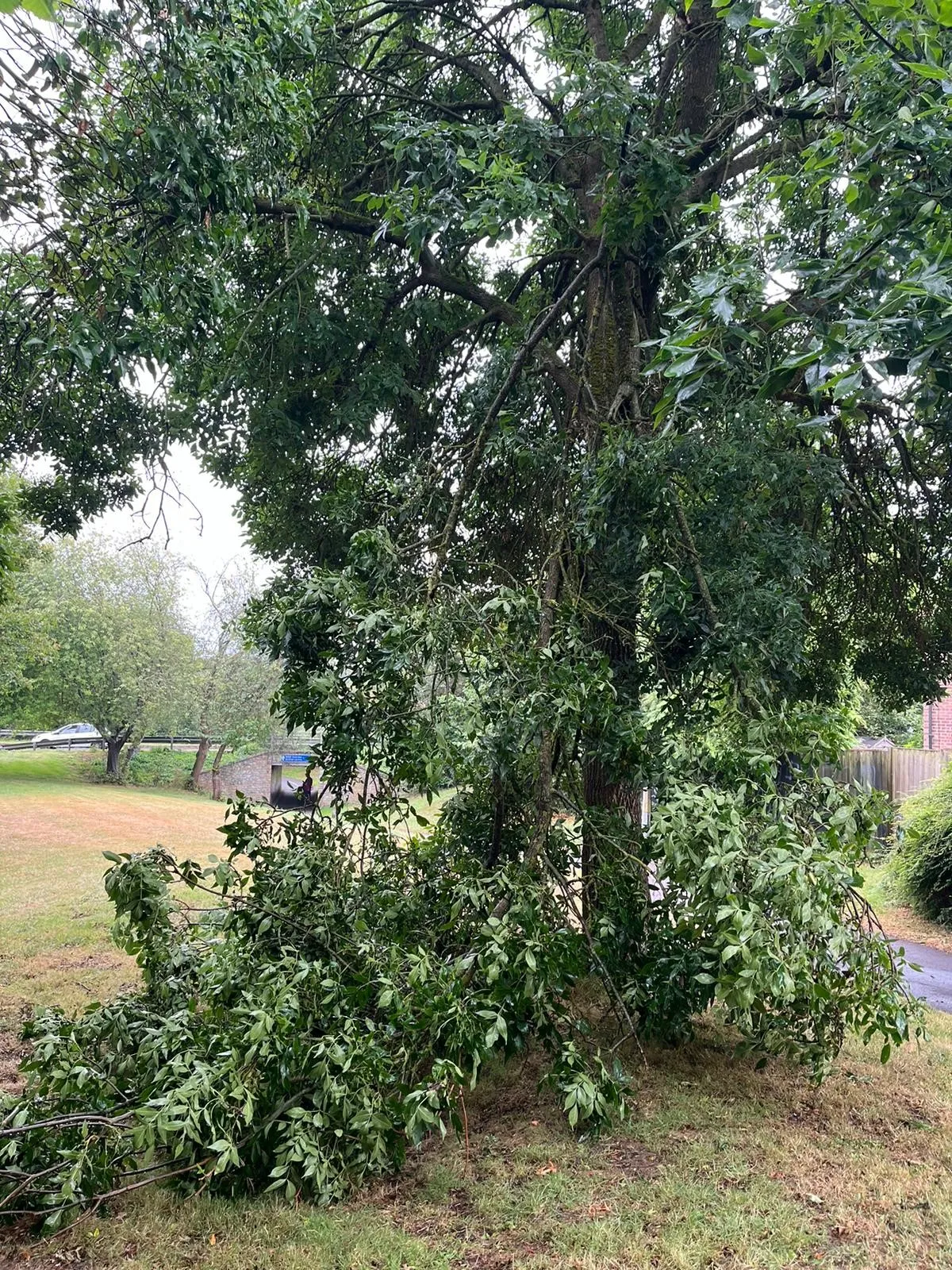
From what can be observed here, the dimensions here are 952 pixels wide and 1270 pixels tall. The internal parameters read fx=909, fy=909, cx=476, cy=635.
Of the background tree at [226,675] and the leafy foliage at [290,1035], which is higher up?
the background tree at [226,675]

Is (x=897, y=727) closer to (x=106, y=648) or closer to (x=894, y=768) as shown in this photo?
(x=894, y=768)

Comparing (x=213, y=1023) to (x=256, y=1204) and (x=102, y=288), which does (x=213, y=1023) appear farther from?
(x=102, y=288)

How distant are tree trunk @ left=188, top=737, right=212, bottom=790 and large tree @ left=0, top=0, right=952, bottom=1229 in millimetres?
25005

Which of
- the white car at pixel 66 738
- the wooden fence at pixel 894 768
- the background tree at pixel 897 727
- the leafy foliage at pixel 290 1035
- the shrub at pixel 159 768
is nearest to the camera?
the leafy foliage at pixel 290 1035

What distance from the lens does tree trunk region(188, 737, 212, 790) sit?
105ft

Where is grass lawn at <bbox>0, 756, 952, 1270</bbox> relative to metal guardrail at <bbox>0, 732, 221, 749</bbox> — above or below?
below

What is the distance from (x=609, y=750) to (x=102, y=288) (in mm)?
3597

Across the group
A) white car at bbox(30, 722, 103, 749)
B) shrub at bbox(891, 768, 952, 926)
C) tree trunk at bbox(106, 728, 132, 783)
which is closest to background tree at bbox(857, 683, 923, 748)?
shrub at bbox(891, 768, 952, 926)

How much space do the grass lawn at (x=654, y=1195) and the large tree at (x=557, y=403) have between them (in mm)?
476

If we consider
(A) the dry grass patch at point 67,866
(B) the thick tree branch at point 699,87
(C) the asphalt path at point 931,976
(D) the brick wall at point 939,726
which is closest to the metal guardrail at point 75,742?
(A) the dry grass patch at point 67,866

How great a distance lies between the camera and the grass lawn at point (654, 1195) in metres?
3.40

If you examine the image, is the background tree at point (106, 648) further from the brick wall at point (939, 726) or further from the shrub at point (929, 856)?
the shrub at point (929, 856)

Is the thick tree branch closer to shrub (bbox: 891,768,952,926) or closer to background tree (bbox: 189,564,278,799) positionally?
shrub (bbox: 891,768,952,926)

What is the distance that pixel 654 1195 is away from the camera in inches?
153
